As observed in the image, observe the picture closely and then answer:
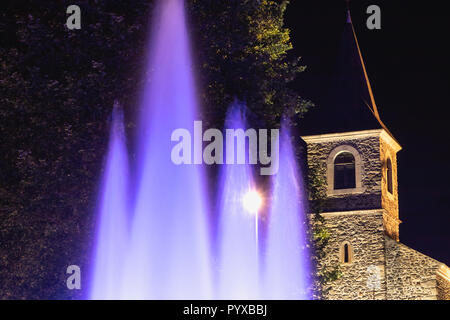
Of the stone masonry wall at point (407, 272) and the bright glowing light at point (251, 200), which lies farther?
the stone masonry wall at point (407, 272)

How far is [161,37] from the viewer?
928 inches

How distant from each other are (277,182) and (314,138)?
8.99m

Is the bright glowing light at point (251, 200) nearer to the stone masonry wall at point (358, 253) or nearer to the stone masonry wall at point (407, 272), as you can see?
the stone masonry wall at point (358, 253)

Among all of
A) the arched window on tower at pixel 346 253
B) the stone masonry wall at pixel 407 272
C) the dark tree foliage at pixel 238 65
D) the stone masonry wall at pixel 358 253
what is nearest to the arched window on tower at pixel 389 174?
the stone masonry wall at pixel 358 253

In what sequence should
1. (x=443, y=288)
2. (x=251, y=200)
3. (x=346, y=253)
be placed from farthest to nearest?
(x=346, y=253), (x=443, y=288), (x=251, y=200)

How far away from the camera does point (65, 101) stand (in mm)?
22031

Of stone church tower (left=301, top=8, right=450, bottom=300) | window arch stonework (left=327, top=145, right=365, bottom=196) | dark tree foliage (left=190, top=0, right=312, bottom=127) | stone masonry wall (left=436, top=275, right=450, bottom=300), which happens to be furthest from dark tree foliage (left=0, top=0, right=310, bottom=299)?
stone masonry wall (left=436, top=275, right=450, bottom=300)

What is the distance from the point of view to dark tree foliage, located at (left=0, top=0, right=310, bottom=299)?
21.4 meters

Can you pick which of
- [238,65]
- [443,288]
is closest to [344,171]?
[443,288]

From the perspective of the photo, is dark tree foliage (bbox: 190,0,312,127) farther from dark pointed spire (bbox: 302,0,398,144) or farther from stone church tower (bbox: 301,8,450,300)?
dark pointed spire (bbox: 302,0,398,144)

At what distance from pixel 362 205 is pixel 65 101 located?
61.9 feet

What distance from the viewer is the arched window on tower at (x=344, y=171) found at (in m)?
38.8

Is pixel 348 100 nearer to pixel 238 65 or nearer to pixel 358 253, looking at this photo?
pixel 358 253

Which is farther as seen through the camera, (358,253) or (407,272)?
(358,253)
